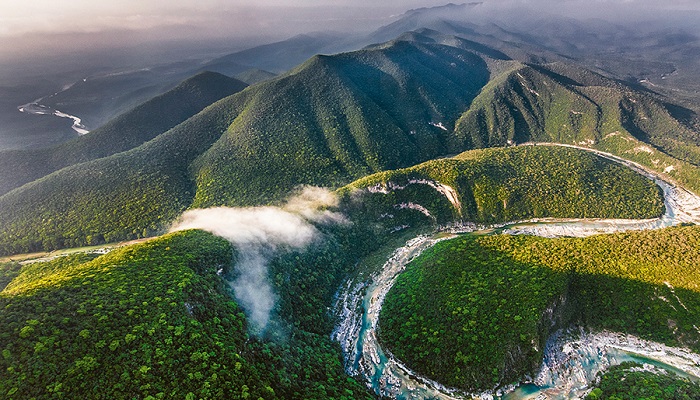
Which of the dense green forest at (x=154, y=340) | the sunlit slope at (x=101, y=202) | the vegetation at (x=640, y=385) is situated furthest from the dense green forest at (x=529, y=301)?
the sunlit slope at (x=101, y=202)

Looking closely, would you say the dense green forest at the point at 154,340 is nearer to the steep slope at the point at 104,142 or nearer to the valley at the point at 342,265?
the valley at the point at 342,265

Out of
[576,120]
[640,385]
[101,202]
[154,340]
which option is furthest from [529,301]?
[576,120]

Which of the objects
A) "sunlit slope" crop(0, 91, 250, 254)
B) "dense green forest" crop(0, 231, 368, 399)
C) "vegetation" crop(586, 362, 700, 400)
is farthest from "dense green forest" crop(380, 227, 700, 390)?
"sunlit slope" crop(0, 91, 250, 254)

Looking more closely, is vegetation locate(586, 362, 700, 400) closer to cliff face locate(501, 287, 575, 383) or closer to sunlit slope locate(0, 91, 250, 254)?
cliff face locate(501, 287, 575, 383)

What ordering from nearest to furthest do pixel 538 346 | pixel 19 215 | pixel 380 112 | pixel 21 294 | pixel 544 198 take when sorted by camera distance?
pixel 21 294 → pixel 538 346 → pixel 19 215 → pixel 544 198 → pixel 380 112

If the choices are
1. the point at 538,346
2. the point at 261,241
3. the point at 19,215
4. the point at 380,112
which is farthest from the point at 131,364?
the point at 380,112

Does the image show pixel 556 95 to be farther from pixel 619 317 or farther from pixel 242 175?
pixel 242 175
